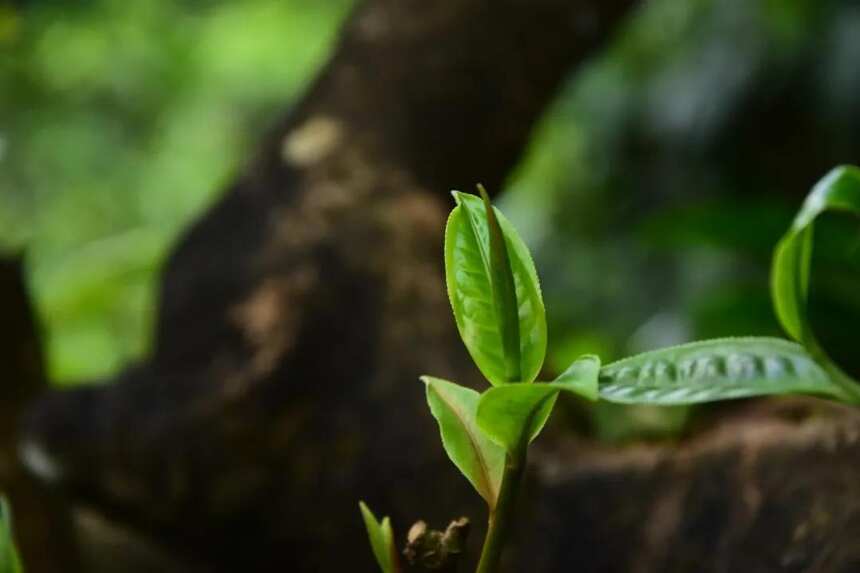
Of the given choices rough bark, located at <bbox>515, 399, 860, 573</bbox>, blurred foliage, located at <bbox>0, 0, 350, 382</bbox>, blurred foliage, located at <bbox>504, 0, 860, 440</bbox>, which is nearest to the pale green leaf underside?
rough bark, located at <bbox>515, 399, 860, 573</bbox>

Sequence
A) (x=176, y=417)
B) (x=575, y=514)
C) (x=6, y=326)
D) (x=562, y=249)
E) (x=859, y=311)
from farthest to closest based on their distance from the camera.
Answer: (x=562, y=249) → (x=859, y=311) → (x=6, y=326) → (x=176, y=417) → (x=575, y=514)

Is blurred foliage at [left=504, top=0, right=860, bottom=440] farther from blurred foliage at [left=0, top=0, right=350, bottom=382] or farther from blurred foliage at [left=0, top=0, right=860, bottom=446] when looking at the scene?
blurred foliage at [left=0, top=0, right=350, bottom=382]

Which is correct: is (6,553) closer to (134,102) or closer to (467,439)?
(467,439)

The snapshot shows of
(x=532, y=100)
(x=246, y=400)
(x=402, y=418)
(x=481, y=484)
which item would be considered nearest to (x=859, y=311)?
(x=532, y=100)

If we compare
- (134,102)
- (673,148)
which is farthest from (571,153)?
(134,102)

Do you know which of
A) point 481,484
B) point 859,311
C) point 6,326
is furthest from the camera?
point 859,311

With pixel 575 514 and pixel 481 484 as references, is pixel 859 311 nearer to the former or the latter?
pixel 575 514

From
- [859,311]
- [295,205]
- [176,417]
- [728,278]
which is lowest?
[728,278]
